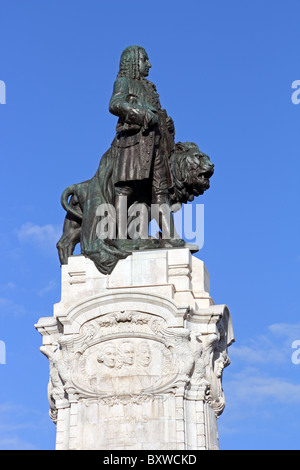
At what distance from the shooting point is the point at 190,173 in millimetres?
24453

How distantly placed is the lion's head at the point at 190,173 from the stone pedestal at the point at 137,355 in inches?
82.0

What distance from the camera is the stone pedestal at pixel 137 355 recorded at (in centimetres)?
2130

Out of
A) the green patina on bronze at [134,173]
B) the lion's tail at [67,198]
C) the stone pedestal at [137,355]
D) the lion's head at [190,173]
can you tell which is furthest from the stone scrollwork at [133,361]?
the lion's head at [190,173]

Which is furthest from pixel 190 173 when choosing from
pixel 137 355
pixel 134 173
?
pixel 137 355

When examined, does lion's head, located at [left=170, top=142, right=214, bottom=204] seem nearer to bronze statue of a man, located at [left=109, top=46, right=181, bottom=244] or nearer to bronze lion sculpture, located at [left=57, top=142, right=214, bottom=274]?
bronze lion sculpture, located at [left=57, top=142, right=214, bottom=274]

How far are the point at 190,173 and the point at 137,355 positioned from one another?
473 cm

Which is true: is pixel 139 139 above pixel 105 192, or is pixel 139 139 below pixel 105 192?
above

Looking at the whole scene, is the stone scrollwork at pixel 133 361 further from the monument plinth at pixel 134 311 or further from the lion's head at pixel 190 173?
the lion's head at pixel 190 173

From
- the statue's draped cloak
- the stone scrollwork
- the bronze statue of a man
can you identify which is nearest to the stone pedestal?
the stone scrollwork

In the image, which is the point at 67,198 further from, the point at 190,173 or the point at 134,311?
the point at 134,311

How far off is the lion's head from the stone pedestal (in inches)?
82.0
